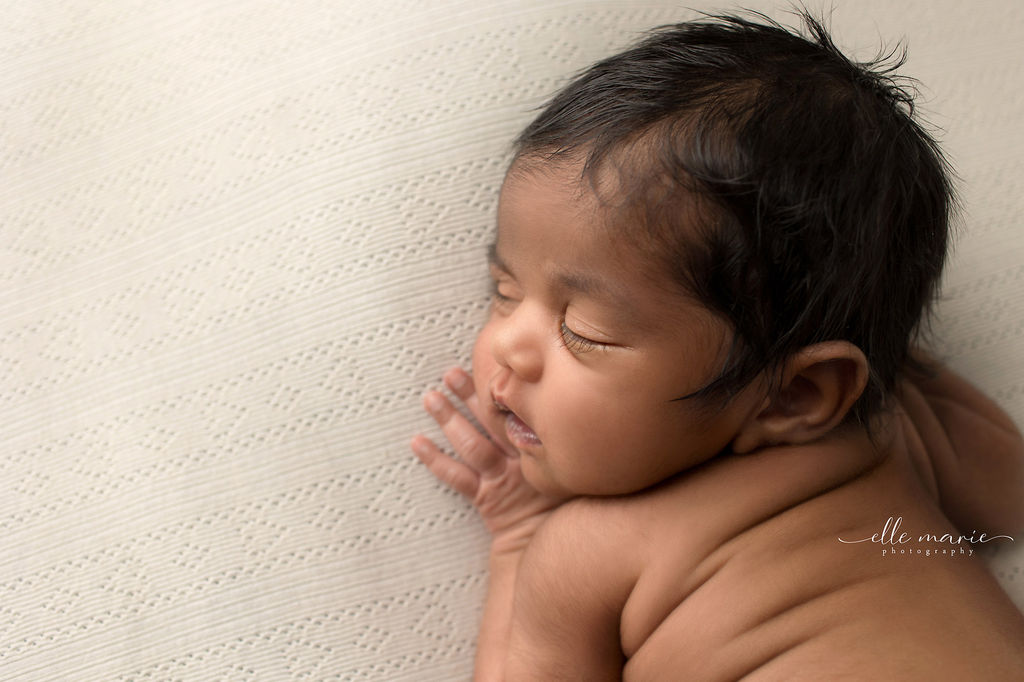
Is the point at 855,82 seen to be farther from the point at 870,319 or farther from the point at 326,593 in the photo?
the point at 326,593

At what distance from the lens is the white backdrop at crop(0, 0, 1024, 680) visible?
3.88 ft

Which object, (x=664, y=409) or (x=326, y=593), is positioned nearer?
(x=664, y=409)

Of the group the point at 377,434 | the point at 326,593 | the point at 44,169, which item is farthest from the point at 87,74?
the point at 326,593

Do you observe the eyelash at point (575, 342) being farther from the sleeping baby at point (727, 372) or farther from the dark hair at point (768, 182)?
the dark hair at point (768, 182)

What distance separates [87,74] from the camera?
1318 mm

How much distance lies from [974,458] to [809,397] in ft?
1.33

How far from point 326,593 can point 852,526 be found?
0.69 meters

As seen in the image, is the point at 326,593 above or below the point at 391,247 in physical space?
below

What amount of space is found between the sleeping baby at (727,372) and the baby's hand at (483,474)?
11 cm

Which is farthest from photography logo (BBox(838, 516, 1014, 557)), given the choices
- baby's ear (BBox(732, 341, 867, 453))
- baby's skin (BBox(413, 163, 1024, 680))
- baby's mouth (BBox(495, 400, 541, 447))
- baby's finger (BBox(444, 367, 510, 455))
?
baby's finger (BBox(444, 367, 510, 455))

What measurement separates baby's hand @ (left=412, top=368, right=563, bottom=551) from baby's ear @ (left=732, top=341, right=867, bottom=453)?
1.09ft

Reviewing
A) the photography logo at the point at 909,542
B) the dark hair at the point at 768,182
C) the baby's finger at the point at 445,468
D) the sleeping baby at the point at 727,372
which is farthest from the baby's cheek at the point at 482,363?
the photography logo at the point at 909,542

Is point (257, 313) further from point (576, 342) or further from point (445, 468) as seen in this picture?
point (576, 342)

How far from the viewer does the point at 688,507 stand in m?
1.06
